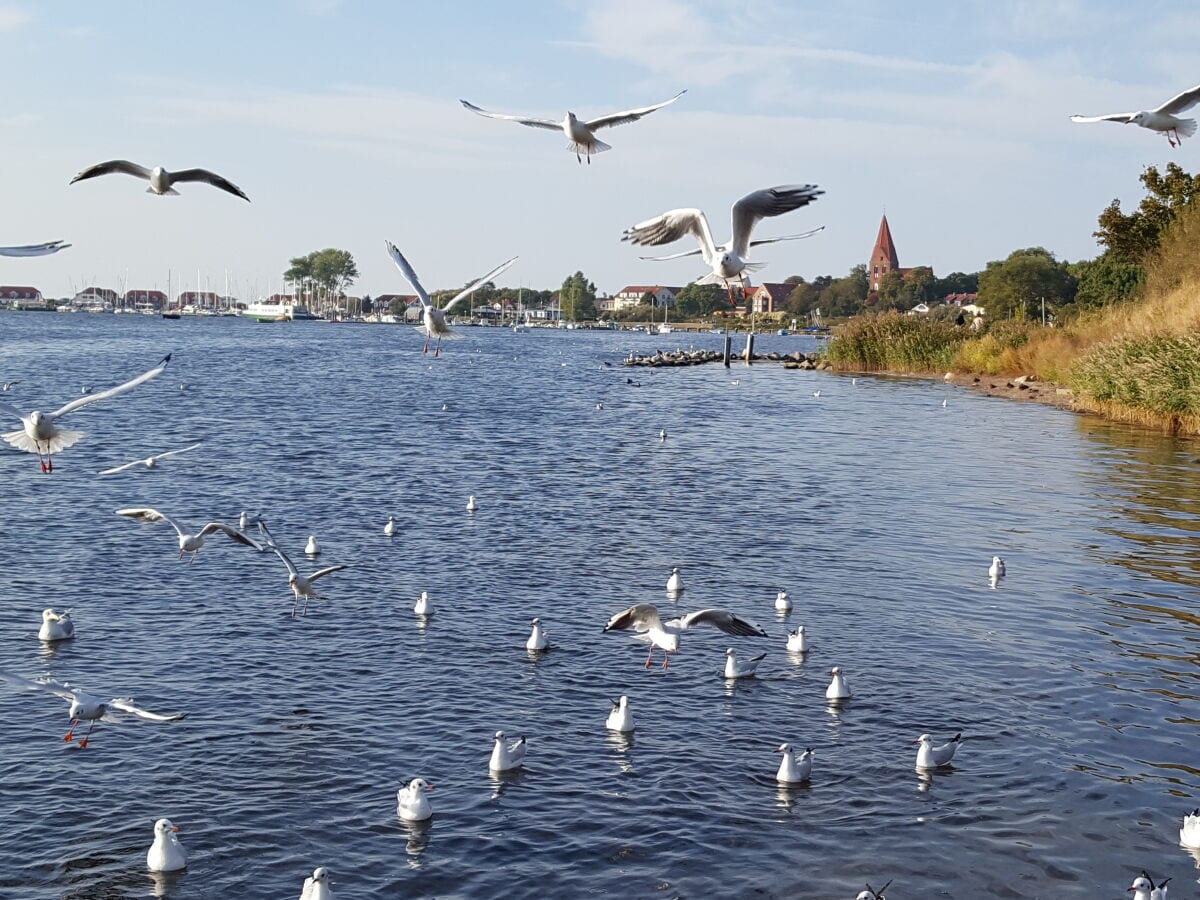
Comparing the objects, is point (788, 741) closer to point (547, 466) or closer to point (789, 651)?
point (789, 651)

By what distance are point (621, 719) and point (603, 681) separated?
167 cm

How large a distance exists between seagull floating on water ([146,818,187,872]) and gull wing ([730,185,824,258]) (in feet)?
26.7

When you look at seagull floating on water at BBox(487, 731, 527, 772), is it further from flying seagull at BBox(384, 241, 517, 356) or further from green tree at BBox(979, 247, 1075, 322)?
green tree at BBox(979, 247, 1075, 322)

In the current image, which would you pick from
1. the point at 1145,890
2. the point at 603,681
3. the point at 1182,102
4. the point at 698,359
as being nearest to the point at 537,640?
the point at 603,681

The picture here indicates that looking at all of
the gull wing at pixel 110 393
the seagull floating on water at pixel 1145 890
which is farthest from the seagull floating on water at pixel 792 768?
the gull wing at pixel 110 393

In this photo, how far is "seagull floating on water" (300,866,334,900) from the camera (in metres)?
8.69

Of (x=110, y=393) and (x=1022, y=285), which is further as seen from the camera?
(x=1022, y=285)

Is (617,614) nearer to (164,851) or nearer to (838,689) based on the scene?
(838,689)

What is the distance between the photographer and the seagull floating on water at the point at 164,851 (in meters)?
9.34

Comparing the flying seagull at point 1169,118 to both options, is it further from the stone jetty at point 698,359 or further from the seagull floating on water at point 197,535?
the stone jetty at point 698,359

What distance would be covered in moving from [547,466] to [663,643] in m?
18.4

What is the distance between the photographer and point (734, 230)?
44.4ft

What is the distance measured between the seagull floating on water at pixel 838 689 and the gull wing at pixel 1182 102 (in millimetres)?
7139

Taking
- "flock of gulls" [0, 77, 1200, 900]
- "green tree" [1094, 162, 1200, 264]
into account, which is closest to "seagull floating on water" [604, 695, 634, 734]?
"flock of gulls" [0, 77, 1200, 900]
